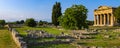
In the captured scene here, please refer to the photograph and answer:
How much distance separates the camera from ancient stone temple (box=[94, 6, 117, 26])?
103700mm

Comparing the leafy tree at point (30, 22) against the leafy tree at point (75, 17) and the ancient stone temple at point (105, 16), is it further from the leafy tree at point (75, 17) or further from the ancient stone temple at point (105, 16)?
the ancient stone temple at point (105, 16)

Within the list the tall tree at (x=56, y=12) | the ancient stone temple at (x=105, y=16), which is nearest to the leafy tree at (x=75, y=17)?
the tall tree at (x=56, y=12)

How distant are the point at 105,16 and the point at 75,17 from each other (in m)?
52.0

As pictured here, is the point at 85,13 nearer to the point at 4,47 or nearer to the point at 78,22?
the point at 78,22

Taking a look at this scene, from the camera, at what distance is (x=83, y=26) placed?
213 ft

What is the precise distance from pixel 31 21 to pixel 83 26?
26429mm

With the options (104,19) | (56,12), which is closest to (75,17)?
(56,12)

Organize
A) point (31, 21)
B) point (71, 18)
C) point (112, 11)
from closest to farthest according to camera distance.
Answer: point (71, 18)
point (31, 21)
point (112, 11)

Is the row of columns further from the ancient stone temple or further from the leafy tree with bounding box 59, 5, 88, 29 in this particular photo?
the leafy tree with bounding box 59, 5, 88, 29

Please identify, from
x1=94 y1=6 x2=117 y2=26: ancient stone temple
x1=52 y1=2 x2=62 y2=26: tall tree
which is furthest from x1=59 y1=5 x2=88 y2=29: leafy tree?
x1=94 y1=6 x2=117 y2=26: ancient stone temple

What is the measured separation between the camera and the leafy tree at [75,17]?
63.3 m

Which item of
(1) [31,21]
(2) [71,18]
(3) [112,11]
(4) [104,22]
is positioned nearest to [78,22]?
(2) [71,18]

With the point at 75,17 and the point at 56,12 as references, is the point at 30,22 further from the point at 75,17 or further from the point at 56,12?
the point at 75,17

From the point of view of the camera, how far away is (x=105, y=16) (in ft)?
371
